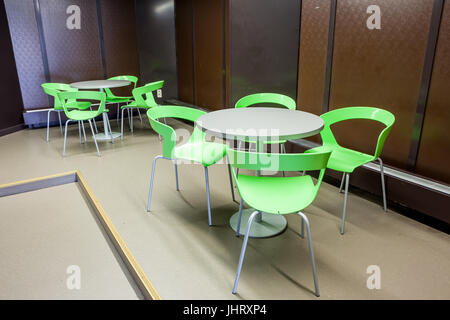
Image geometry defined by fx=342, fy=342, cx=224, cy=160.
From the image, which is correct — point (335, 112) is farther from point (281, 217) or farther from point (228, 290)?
point (228, 290)

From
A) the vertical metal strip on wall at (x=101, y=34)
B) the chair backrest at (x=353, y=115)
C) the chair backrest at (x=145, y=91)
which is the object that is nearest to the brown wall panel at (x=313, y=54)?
the chair backrest at (x=353, y=115)

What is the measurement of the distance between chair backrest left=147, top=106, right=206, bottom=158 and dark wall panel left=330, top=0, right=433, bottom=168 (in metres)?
1.57

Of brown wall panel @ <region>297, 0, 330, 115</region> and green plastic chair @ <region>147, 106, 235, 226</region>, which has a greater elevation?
brown wall panel @ <region>297, 0, 330, 115</region>

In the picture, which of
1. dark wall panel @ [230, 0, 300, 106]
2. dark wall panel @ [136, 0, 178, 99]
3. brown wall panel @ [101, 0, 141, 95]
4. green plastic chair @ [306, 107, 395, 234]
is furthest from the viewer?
dark wall panel @ [136, 0, 178, 99]

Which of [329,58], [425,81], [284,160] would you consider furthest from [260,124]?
[329,58]

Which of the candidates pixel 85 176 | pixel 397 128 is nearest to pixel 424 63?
pixel 397 128

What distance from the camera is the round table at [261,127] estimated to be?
2221 millimetres

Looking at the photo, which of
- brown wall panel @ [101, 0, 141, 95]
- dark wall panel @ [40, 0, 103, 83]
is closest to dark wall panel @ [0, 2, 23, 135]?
dark wall panel @ [40, 0, 103, 83]

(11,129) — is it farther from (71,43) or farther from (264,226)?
(264,226)

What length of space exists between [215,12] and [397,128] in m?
3.52

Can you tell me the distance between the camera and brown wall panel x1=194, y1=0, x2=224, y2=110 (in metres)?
5.45

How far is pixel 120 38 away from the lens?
645cm

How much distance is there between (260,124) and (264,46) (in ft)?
8.09

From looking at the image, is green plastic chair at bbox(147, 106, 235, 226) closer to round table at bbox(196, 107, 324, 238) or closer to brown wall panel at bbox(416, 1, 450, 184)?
round table at bbox(196, 107, 324, 238)
